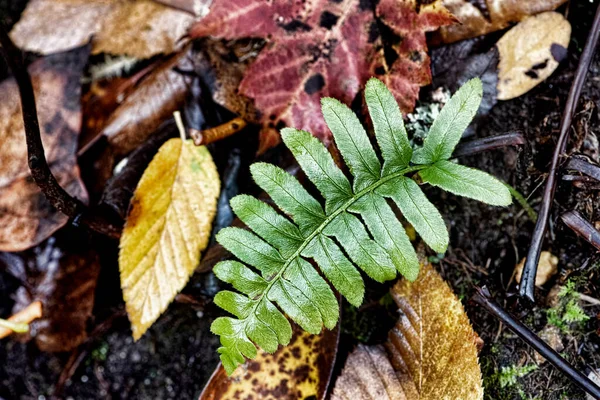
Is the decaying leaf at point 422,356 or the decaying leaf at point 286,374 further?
the decaying leaf at point 286,374

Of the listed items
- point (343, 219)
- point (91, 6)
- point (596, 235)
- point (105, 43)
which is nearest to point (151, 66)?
point (105, 43)

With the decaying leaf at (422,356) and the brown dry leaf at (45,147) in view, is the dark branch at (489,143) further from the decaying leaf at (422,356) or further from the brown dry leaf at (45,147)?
the brown dry leaf at (45,147)

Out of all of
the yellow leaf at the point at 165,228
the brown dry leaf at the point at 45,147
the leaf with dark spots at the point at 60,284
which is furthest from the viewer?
the leaf with dark spots at the point at 60,284

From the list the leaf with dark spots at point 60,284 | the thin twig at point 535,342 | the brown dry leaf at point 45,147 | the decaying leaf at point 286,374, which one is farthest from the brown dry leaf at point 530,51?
the leaf with dark spots at point 60,284

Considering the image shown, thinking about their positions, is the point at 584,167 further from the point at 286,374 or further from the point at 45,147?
the point at 45,147

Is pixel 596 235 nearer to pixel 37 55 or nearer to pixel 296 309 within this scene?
pixel 296 309

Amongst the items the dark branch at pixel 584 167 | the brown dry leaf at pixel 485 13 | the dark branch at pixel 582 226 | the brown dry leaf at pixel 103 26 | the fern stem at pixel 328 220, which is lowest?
the dark branch at pixel 582 226

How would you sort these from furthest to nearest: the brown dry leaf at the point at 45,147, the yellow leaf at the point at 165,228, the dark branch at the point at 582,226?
the brown dry leaf at the point at 45,147, the yellow leaf at the point at 165,228, the dark branch at the point at 582,226
